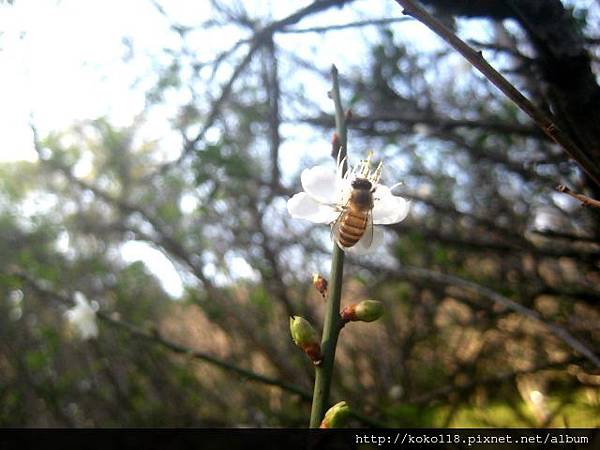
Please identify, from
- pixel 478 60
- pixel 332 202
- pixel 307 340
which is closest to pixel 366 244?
pixel 332 202

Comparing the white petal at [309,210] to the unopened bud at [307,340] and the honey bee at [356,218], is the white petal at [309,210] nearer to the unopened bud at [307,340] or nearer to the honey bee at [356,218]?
the honey bee at [356,218]

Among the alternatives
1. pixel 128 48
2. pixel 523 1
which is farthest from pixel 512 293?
pixel 128 48

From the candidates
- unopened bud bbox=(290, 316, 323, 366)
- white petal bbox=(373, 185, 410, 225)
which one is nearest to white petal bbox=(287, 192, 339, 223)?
white petal bbox=(373, 185, 410, 225)

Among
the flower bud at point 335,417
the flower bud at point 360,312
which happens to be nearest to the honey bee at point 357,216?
the flower bud at point 360,312

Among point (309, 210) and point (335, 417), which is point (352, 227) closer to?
point (309, 210)

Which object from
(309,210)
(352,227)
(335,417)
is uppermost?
(309,210)

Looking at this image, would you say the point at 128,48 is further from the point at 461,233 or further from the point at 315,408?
the point at 315,408
